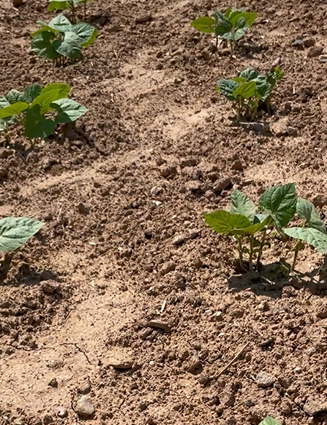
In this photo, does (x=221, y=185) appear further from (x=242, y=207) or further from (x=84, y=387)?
(x=84, y=387)

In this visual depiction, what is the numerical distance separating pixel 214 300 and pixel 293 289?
0.28m

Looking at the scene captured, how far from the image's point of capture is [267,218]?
2840 millimetres

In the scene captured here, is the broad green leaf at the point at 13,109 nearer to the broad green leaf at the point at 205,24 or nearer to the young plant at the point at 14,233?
the young plant at the point at 14,233

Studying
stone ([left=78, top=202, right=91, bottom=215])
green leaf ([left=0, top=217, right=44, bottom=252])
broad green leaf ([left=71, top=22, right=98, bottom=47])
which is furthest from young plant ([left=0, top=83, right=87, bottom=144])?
green leaf ([left=0, top=217, right=44, bottom=252])

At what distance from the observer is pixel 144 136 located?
3.85m

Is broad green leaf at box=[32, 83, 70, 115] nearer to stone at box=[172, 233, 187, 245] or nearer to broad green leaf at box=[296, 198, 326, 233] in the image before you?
stone at box=[172, 233, 187, 245]

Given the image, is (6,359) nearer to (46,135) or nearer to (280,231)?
(280,231)

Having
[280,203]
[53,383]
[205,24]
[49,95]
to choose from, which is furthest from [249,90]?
[53,383]

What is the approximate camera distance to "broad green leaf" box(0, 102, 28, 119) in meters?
3.64

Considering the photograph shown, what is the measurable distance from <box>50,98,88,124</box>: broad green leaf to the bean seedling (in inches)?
44.0

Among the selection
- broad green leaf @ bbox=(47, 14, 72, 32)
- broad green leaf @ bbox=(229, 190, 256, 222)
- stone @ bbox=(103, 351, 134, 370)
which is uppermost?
broad green leaf @ bbox=(47, 14, 72, 32)

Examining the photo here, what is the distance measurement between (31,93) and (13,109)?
0.14 metres

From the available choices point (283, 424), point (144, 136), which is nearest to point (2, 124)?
point (144, 136)

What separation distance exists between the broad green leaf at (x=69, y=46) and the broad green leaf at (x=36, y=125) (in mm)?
638
